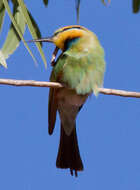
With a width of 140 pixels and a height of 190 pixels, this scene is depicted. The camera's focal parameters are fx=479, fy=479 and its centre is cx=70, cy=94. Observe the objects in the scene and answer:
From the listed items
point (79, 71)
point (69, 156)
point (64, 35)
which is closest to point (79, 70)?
point (79, 71)

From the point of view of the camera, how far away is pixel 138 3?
2.76 metres

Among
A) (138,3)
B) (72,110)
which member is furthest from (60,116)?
(138,3)

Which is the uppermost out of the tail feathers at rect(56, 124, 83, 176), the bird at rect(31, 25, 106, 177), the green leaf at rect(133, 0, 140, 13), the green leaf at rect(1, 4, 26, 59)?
the green leaf at rect(133, 0, 140, 13)

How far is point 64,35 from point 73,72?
0.23 m

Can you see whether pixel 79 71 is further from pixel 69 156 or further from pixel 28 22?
pixel 69 156

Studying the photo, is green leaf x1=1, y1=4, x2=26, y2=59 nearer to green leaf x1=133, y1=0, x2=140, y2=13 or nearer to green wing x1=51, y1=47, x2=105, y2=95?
green wing x1=51, y1=47, x2=105, y2=95

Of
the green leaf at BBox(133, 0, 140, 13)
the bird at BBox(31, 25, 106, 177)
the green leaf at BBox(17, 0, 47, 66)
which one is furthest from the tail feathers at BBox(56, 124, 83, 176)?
the green leaf at BBox(133, 0, 140, 13)

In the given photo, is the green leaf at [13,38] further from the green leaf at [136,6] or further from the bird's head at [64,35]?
the green leaf at [136,6]

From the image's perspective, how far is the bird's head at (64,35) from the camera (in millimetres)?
2307

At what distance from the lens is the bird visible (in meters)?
2.18

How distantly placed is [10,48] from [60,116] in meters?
0.47

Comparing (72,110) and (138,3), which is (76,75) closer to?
(72,110)

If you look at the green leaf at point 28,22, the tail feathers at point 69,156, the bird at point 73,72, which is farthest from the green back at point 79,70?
the tail feathers at point 69,156

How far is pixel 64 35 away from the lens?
231 centimetres
